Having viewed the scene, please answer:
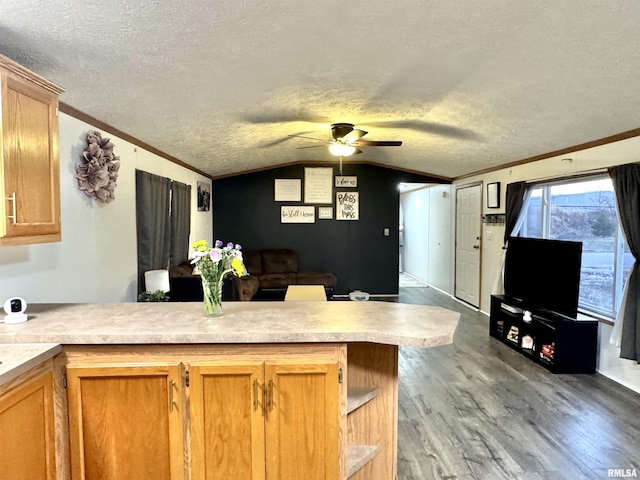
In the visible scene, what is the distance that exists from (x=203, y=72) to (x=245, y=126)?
1.66m

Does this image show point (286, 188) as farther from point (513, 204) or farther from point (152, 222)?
point (513, 204)

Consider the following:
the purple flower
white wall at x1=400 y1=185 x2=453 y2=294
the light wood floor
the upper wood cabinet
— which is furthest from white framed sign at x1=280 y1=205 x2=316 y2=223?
the purple flower

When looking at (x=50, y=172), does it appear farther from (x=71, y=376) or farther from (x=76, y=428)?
(x=76, y=428)

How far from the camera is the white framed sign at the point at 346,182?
25.5 feet

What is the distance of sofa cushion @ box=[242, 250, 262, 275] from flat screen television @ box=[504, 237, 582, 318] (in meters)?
3.98

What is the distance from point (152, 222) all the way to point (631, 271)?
430 centimetres

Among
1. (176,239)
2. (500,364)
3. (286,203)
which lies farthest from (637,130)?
(286,203)

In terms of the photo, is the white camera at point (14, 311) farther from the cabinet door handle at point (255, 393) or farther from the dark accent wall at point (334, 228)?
the dark accent wall at point (334, 228)

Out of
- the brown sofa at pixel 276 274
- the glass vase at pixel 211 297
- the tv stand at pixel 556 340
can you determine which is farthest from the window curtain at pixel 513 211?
the glass vase at pixel 211 297

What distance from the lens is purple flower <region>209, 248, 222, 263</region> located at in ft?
6.60

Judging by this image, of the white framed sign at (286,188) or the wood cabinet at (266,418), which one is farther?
the white framed sign at (286,188)

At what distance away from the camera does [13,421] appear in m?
1.55

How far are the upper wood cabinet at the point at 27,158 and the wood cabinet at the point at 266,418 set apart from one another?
977 mm

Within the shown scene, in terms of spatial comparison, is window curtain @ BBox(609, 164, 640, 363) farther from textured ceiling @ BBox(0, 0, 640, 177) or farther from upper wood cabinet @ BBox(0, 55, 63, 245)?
upper wood cabinet @ BBox(0, 55, 63, 245)
